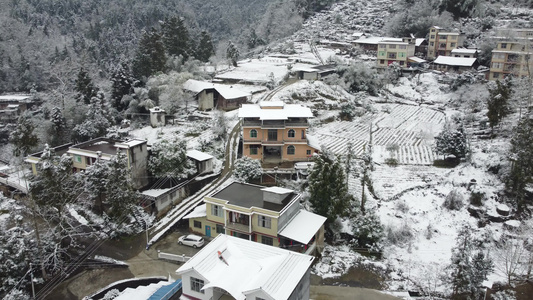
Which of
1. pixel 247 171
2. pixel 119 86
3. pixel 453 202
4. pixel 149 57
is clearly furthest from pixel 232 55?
pixel 453 202

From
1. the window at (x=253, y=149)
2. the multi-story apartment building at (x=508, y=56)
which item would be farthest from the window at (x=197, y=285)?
the multi-story apartment building at (x=508, y=56)

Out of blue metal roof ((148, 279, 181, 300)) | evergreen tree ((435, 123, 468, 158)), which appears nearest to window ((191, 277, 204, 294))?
blue metal roof ((148, 279, 181, 300))

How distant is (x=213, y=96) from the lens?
137 ft

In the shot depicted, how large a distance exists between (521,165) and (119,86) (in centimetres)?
3664

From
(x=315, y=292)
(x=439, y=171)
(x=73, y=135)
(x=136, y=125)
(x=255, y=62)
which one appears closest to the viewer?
(x=315, y=292)

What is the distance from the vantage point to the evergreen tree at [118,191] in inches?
925

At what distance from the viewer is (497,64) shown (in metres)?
45.7

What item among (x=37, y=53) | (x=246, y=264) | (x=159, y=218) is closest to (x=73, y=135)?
(x=159, y=218)

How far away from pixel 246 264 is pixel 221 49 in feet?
174

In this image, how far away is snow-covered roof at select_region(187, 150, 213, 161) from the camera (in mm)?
29766

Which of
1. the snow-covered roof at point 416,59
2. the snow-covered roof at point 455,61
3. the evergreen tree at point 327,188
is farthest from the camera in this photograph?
the snow-covered roof at point 416,59

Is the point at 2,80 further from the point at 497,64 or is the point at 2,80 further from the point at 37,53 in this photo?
the point at 497,64

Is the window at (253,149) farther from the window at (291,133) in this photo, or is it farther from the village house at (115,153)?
the village house at (115,153)

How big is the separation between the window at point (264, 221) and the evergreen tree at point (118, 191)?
7750 millimetres
